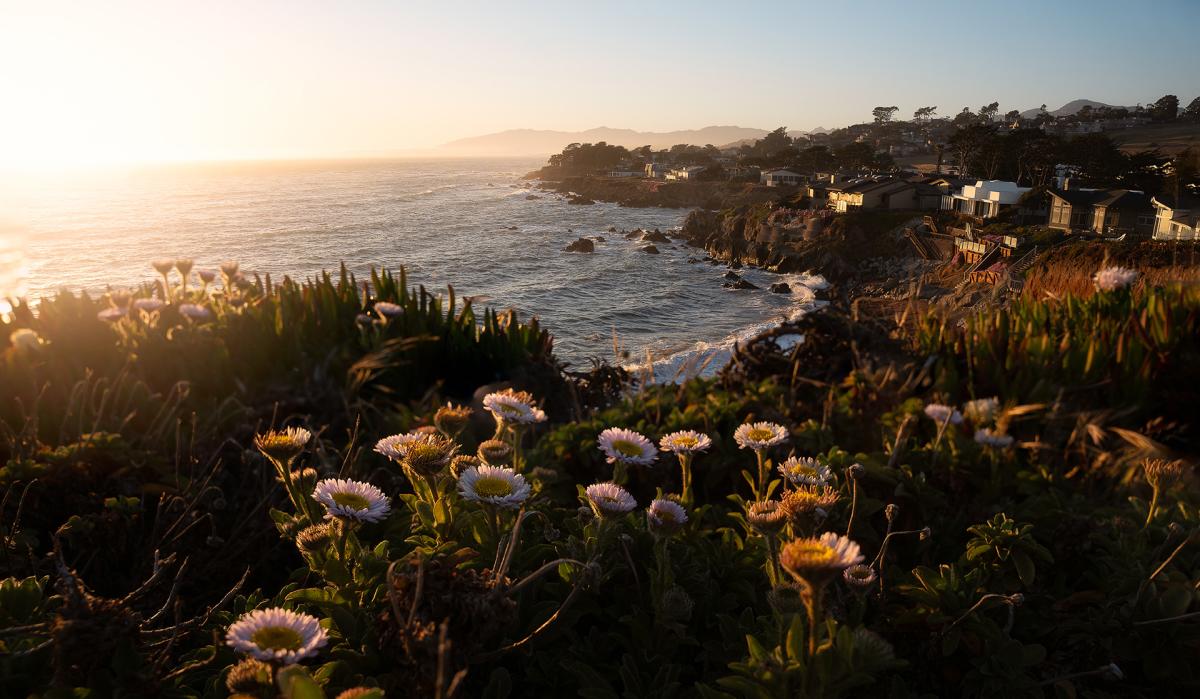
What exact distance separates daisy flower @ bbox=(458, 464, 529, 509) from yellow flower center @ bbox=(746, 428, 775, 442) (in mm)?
940

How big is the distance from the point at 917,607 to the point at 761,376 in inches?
114

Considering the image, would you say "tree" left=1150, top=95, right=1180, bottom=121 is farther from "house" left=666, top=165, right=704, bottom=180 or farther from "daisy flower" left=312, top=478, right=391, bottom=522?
"daisy flower" left=312, top=478, right=391, bottom=522

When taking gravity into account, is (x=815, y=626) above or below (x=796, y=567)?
below

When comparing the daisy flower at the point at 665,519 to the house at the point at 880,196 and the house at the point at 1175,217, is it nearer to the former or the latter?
the house at the point at 1175,217

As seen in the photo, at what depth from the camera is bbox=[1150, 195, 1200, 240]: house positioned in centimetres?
4284

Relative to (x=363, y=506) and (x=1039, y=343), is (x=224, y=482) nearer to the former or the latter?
(x=363, y=506)

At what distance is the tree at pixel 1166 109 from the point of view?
148625mm

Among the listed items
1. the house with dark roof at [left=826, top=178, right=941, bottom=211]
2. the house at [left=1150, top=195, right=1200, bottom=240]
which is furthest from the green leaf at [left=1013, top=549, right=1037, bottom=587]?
the house with dark roof at [left=826, top=178, right=941, bottom=211]

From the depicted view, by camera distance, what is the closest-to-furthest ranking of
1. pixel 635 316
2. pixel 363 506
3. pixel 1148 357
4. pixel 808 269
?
pixel 363 506 < pixel 1148 357 < pixel 635 316 < pixel 808 269

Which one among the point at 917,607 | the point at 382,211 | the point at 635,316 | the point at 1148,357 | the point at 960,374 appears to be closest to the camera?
the point at 917,607

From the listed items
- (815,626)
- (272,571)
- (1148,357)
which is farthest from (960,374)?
(272,571)

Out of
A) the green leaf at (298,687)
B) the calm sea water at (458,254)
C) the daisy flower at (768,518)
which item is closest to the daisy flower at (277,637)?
the green leaf at (298,687)

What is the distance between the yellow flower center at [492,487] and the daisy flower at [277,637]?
1.72 ft

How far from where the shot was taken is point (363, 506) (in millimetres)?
1654
